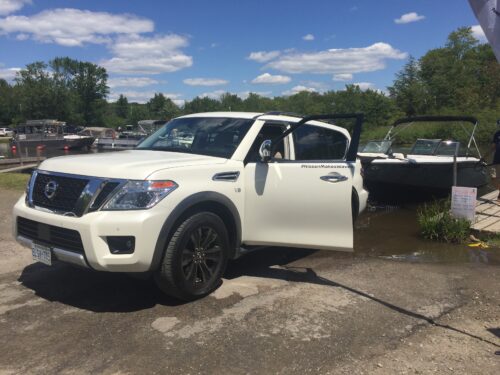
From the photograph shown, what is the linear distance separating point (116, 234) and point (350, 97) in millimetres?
67987

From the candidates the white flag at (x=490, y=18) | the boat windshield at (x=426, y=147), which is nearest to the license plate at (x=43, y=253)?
the white flag at (x=490, y=18)

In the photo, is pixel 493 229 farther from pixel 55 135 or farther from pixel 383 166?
pixel 55 135

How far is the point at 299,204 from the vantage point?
5055 mm

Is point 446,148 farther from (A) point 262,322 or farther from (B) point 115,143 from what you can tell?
(B) point 115,143

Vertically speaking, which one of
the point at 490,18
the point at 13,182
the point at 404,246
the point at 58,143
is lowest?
the point at 404,246

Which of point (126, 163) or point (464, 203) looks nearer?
point (126, 163)

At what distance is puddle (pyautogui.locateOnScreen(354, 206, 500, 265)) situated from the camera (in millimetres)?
6859

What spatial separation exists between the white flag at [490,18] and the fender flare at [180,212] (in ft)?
9.00

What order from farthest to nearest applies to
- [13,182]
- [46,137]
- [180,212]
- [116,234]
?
1. [46,137]
2. [13,182]
3. [180,212]
4. [116,234]

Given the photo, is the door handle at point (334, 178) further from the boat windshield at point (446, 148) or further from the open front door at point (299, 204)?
the boat windshield at point (446, 148)

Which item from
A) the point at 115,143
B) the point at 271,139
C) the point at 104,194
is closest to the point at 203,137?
the point at 271,139

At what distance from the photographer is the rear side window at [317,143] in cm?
580

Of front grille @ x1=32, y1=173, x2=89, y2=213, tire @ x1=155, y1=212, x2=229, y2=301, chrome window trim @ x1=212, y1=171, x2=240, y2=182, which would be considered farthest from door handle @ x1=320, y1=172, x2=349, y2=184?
front grille @ x1=32, y1=173, x2=89, y2=213

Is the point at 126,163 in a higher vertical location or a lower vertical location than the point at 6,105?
lower
